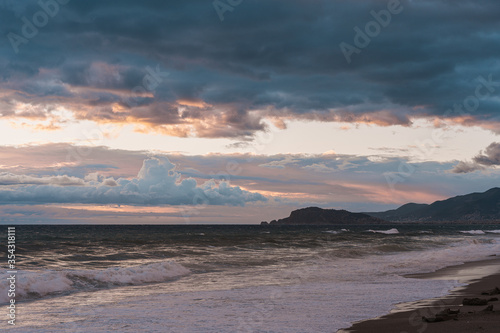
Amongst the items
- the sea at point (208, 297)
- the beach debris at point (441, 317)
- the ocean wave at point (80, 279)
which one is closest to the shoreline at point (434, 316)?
the beach debris at point (441, 317)

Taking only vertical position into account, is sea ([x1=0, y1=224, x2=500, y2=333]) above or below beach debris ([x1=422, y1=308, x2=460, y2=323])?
below

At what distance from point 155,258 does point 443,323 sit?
1053 inches

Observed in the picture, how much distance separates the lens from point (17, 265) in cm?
2630

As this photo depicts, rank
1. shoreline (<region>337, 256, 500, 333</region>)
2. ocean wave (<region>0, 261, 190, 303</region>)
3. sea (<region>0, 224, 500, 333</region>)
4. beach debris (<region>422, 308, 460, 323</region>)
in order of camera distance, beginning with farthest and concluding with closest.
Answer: ocean wave (<region>0, 261, 190, 303</region>)
sea (<region>0, 224, 500, 333</region>)
beach debris (<region>422, 308, 460, 323</region>)
shoreline (<region>337, 256, 500, 333</region>)

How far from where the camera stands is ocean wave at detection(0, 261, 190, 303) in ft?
58.0

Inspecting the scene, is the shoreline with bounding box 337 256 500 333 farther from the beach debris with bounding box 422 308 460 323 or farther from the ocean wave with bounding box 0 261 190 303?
the ocean wave with bounding box 0 261 190 303

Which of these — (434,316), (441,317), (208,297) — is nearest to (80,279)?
(208,297)

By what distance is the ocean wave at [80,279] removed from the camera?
17672 millimetres

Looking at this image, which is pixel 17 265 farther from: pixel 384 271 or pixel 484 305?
pixel 484 305

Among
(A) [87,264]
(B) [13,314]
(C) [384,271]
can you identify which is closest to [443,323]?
(B) [13,314]

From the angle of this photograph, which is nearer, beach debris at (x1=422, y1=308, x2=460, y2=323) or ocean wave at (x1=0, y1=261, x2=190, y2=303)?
beach debris at (x1=422, y1=308, x2=460, y2=323)

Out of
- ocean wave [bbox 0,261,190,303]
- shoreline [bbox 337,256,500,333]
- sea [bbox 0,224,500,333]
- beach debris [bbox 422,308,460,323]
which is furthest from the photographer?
ocean wave [bbox 0,261,190,303]

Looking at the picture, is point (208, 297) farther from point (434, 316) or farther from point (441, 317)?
point (441, 317)

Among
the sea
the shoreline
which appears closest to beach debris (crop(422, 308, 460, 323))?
the shoreline
